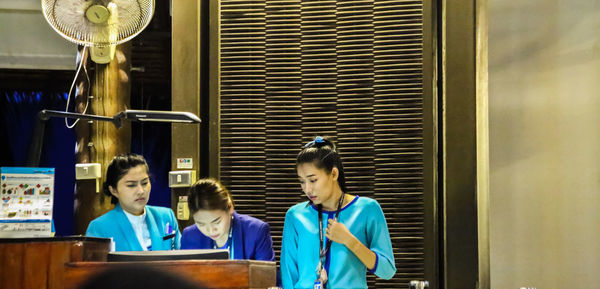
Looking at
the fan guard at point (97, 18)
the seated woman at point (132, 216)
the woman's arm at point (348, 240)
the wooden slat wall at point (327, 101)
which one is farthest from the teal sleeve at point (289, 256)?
the fan guard at point (97, 18)

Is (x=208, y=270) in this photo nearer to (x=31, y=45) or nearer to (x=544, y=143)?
(x=544, y=143)

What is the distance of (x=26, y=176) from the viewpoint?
2.82 meters

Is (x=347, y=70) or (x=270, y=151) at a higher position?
(x=347, y=70)

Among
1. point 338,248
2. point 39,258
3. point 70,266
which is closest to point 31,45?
point 338,248

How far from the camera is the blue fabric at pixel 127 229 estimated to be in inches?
160

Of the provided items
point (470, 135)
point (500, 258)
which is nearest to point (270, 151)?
point (470, 135)

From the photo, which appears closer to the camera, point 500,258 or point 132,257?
point 132,257

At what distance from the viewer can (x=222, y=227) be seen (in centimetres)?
383

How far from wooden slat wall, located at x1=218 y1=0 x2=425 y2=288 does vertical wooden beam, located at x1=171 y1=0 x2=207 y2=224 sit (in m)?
0.16

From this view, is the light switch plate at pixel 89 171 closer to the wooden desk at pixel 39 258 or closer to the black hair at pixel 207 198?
the black hair at pixel 207 198

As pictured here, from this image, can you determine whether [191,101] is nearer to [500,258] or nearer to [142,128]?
[500,258]

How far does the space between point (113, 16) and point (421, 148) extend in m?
2.05

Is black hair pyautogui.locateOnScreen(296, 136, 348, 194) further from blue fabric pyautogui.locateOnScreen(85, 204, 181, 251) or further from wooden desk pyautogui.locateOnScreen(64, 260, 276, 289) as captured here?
wooden desk pyautogui.locateOnScreen(64, 260, 276, 289)

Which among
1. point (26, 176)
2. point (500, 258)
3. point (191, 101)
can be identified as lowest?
point (500, 258)
